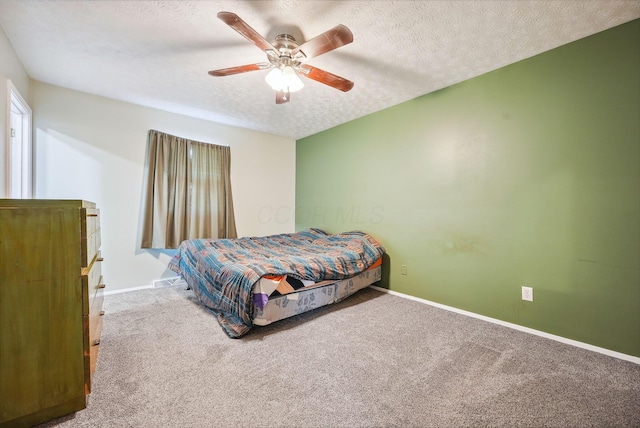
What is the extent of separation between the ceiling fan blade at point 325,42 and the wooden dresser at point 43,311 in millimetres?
1609

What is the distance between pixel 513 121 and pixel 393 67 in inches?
47.1

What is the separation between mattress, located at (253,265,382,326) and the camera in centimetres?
209

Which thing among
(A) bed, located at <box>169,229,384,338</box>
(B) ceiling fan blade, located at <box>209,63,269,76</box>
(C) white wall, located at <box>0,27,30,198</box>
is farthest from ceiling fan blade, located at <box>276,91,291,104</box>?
(C) white wall, located at <box>0,27,30,198</box>

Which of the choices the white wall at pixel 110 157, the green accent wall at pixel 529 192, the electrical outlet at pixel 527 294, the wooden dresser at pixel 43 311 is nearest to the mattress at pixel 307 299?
the green accent wall at pixel 529 192

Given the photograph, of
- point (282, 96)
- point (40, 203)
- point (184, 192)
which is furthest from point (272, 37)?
point (184, 192)

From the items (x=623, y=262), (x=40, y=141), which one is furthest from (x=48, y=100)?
(x=623, y=262)

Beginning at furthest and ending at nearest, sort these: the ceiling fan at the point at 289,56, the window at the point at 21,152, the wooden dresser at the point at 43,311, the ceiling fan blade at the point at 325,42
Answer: the window at the point at 21,152
the ceiling fan at the point at 289,56
the ceiling fan blade at the point at 325,42
the wooden dresser at the point at 43,311

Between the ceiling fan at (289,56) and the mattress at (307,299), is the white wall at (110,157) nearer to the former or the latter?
the ceiling fan at (289,56)

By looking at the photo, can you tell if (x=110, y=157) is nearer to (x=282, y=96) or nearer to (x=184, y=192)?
(x=184, y=192)

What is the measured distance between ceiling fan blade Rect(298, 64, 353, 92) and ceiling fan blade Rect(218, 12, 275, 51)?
0.30m

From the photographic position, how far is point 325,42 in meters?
1.63

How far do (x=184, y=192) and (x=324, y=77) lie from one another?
2.51 metres

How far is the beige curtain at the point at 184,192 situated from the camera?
10.8ft

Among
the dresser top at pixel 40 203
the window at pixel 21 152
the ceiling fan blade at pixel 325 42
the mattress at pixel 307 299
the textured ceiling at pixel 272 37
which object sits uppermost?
the textured ceiling at pixel 272 37
